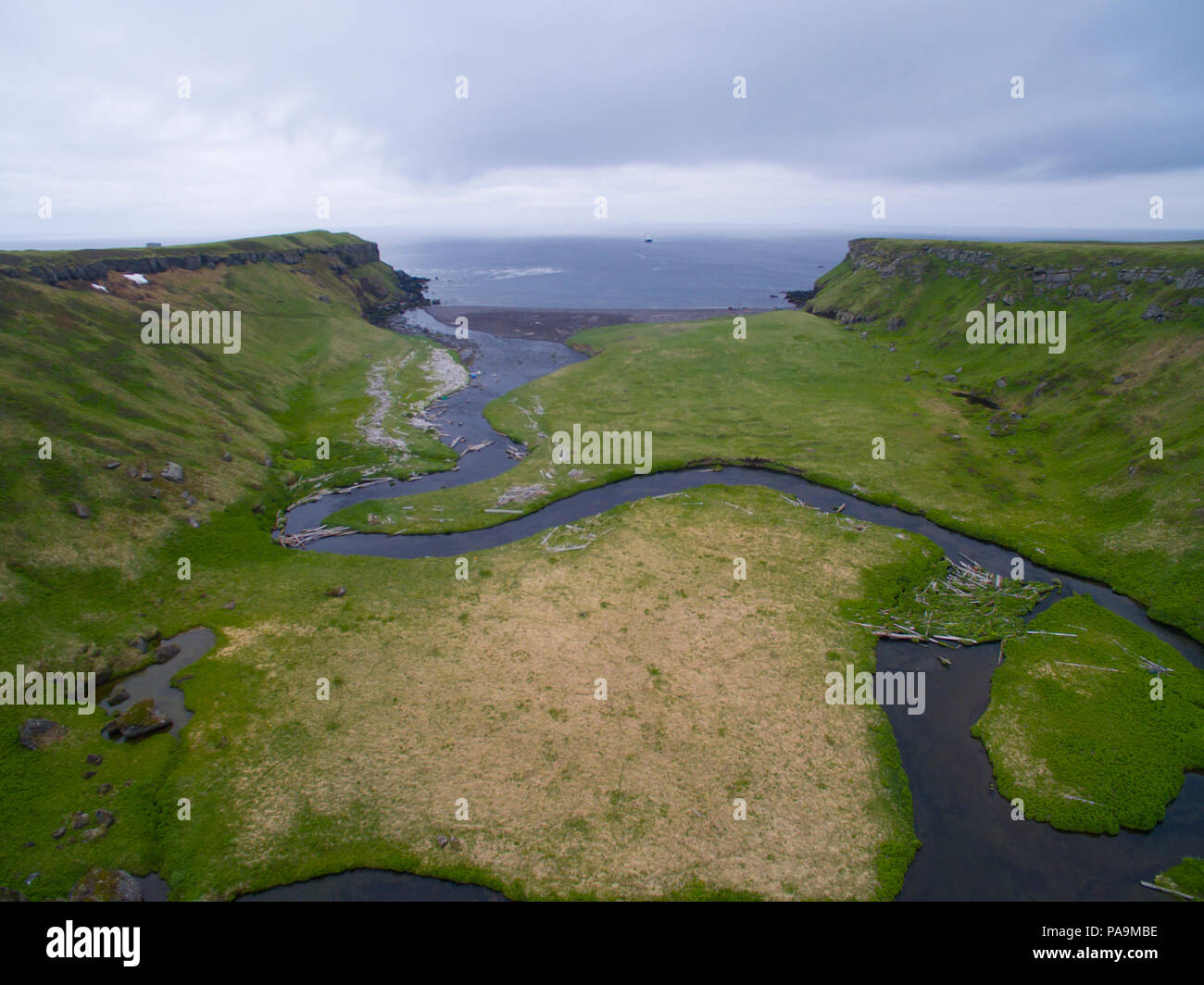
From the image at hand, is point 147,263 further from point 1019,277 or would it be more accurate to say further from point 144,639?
point 1019,277

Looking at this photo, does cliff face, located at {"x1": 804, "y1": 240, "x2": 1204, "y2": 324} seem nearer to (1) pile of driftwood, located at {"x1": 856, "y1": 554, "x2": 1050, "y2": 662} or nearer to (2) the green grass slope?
(2) the green grass slope

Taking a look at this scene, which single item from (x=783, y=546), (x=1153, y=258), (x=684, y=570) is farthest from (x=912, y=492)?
(x=1153, y=258)

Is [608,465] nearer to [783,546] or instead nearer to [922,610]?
[783,546]

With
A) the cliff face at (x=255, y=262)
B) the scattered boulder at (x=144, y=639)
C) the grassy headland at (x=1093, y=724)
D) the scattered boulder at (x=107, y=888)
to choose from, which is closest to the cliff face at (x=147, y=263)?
the cliff face at (x=255, y=262)

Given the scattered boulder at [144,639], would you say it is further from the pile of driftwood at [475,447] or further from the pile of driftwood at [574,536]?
the pile of driftwood at [475,447]

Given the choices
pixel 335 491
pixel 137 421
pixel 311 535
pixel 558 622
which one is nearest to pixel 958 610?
pixel 558 622

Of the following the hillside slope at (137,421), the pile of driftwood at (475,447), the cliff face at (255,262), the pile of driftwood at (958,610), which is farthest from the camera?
the cliff face at (255,262)

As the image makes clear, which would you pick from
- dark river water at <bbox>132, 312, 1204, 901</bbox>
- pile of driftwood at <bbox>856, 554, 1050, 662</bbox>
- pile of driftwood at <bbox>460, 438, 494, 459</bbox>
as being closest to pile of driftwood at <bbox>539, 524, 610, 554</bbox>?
dark river water at <bbox>132, 312, 1204, 901</bbox>
